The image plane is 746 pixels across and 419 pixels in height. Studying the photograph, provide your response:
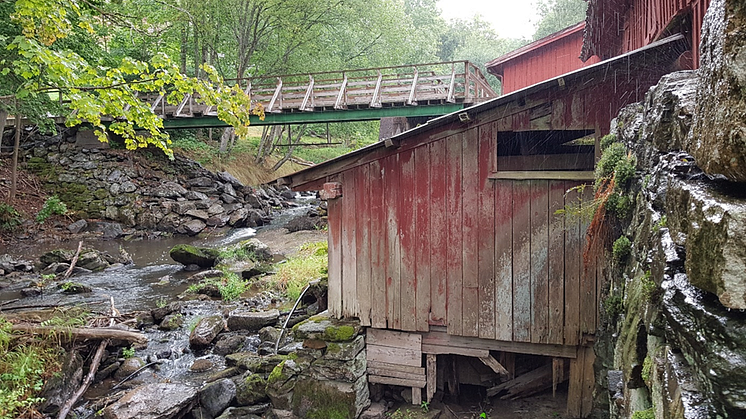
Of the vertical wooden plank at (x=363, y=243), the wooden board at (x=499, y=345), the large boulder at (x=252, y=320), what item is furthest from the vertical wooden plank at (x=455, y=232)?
the large boulder at (x=252, y=320)

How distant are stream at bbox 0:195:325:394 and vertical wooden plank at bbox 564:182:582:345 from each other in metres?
5.90

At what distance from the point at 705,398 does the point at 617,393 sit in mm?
2004

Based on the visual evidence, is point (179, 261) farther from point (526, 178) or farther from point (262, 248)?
point (526, 178)

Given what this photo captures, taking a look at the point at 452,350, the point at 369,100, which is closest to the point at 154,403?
the point at 452,350

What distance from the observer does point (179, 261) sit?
15.5 m

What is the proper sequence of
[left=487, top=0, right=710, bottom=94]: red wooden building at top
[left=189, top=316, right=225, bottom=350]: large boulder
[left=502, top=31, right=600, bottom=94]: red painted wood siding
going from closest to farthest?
[left=487, top=0, right=710, bottom=94]: red wooden building at top
[left=189, top=316, right=225, bottom=350]: large boulder
[left=502, top=31, right=600, bottom=94]: red painted wood siding

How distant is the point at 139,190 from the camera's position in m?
22.1

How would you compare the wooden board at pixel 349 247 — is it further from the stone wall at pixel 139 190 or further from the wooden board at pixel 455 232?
the stone wall at pixel 139 190

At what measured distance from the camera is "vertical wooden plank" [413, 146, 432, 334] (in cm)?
655

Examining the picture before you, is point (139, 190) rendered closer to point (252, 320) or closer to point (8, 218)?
point (8, 218)

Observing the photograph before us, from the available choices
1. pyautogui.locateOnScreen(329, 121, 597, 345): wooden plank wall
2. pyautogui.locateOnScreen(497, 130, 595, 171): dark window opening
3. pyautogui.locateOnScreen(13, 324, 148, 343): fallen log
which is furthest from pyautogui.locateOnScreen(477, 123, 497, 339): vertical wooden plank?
pyautogui.locateOnScreen(13, 324, 148, 343): fallen log

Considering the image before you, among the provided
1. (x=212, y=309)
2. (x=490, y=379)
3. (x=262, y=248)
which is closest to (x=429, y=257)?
(x=490, y=379)

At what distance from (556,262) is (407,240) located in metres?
1.96

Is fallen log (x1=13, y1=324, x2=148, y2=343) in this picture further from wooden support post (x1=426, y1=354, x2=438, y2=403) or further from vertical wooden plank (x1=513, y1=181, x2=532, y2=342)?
vertical wooden plank (x1=513, y1=181, x2=532, y2=342)
